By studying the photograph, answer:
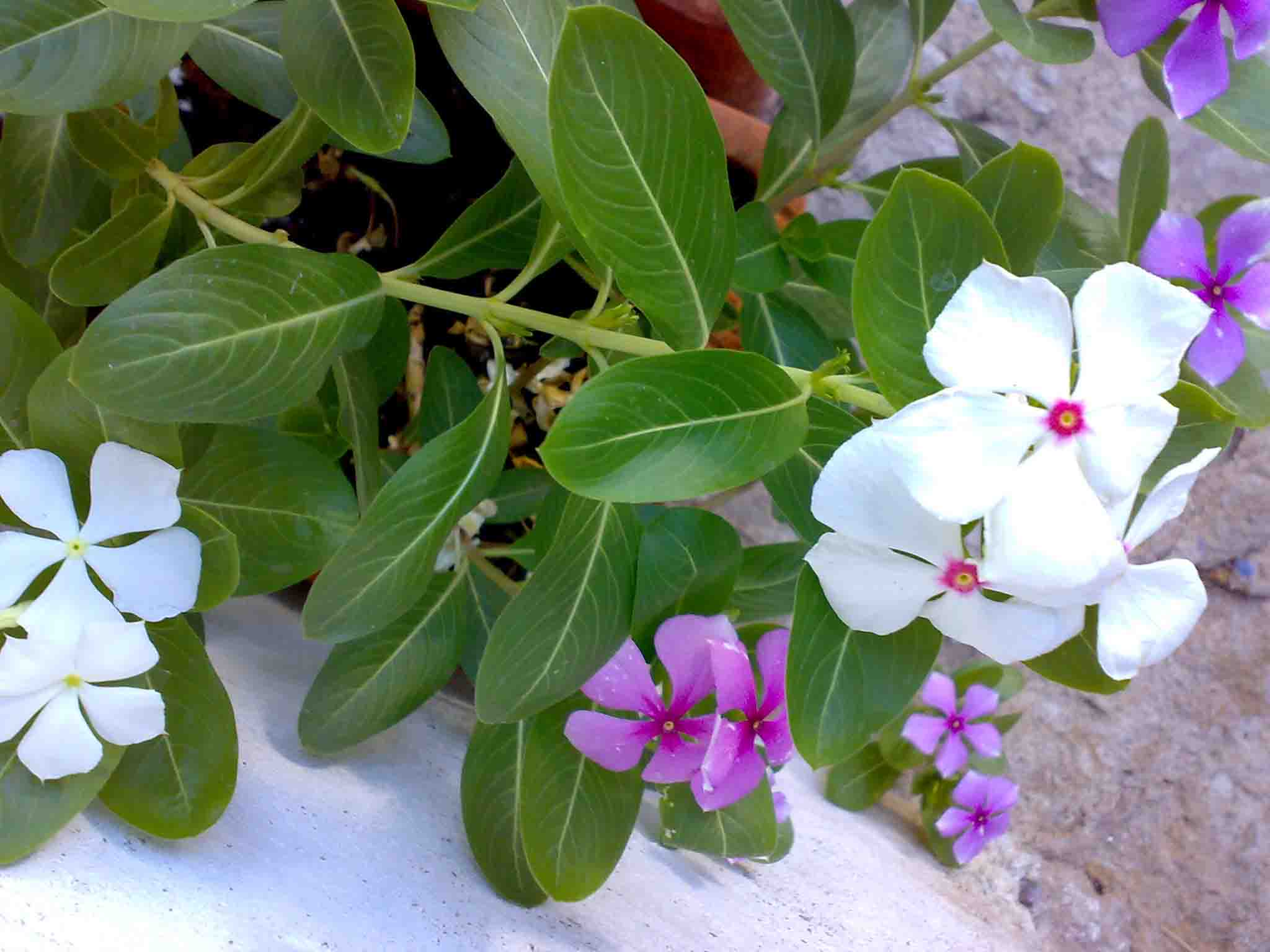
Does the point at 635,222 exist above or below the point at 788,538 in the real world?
above

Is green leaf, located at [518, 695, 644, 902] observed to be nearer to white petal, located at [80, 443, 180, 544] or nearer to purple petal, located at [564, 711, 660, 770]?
purple petal, located at [564, 711, 660, 770]

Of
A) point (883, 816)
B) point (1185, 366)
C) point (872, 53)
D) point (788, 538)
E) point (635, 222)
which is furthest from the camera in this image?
point (788, 538)

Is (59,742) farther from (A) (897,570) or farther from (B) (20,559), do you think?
(A) (897,570)

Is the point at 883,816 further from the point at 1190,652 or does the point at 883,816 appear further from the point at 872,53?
the point at 872,53

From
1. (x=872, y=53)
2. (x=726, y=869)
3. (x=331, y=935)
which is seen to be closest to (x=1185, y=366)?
(x=872, y=53)

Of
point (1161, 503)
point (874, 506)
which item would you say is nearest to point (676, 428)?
point (874, 506)

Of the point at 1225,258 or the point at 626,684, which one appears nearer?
the point at 626,684

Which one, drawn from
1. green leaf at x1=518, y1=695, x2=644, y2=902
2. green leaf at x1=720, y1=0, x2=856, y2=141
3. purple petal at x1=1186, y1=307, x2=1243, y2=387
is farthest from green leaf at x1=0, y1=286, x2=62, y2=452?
purple petal at x1=1186, y1=307, x2=1243, y2=387
